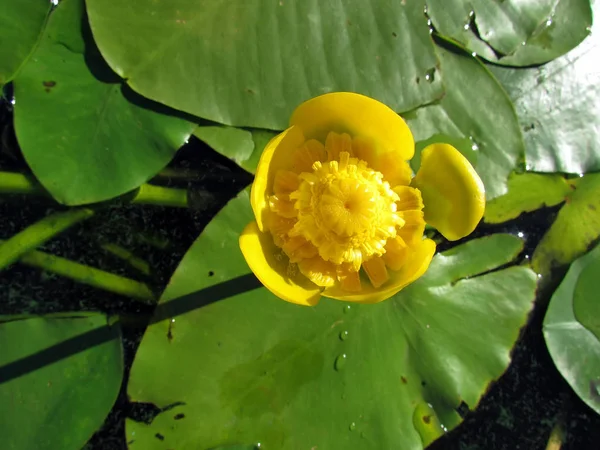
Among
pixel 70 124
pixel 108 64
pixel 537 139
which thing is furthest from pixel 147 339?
pixel 537 139

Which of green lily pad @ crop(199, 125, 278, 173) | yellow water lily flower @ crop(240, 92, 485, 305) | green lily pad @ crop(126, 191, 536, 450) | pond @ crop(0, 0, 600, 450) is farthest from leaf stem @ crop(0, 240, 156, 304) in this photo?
yellow water lily flower @ crop(240, 92, 485, 305)

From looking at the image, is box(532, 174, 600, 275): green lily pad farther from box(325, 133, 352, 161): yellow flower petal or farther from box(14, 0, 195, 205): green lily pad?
box(14, 0, 195, 205): green lily pad

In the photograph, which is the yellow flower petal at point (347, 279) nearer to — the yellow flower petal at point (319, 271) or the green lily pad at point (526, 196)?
the yellow flower petal at point (319, 271)

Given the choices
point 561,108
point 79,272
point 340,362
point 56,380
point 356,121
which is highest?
point 356,121

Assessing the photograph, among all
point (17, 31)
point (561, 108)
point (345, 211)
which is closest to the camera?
point (345, 211)

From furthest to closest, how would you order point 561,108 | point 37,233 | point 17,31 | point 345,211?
point 561,108
point 37,233
point 17,31
point 345,211

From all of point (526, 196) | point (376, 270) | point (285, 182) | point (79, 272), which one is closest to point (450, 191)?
point (376, 270)

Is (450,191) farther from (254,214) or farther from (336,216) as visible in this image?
(254,214)
